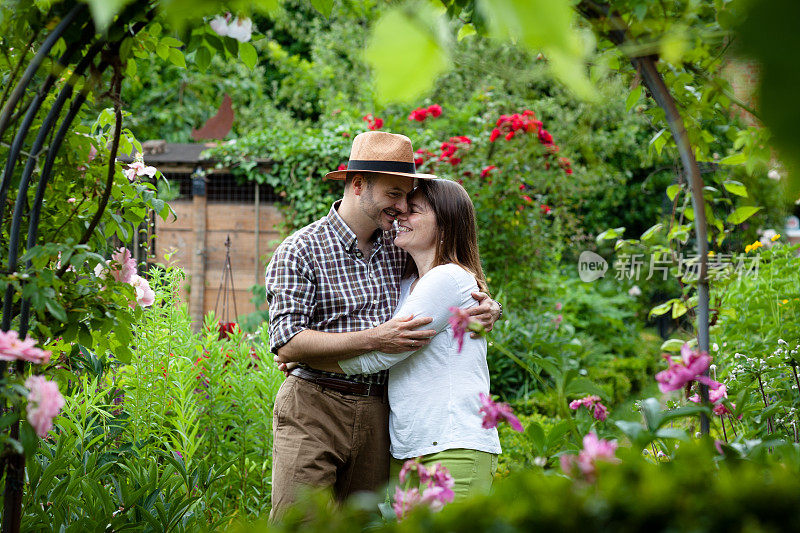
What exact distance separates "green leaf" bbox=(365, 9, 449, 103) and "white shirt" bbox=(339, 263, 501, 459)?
128 cm

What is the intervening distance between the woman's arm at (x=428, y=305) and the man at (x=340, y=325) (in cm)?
3

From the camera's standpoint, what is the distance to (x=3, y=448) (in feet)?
4.39

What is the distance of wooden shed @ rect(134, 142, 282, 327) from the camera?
20.7 ft

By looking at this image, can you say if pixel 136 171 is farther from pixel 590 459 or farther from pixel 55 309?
pixel 590 459

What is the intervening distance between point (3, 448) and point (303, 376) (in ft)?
2.88

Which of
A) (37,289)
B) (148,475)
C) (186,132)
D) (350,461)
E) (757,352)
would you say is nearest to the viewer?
(37,289)

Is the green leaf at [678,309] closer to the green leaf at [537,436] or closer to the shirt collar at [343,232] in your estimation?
the shirt collar at [343,232]

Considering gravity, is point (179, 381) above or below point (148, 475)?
above

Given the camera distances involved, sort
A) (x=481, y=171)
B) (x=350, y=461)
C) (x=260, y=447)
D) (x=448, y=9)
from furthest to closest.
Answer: (x=481, y=171)
(x=260, y=447)
(x=350, y=461)
(x=448, y=9)

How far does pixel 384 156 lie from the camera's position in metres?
2.19

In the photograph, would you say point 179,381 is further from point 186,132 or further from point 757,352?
point 186,132

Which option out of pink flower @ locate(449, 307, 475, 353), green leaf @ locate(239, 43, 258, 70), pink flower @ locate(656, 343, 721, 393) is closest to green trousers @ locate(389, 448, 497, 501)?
pink flower @ locate(449, 307, 475, 353)

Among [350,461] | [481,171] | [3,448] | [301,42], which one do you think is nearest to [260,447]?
[350,461]

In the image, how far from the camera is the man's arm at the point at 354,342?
1839 millimetres
